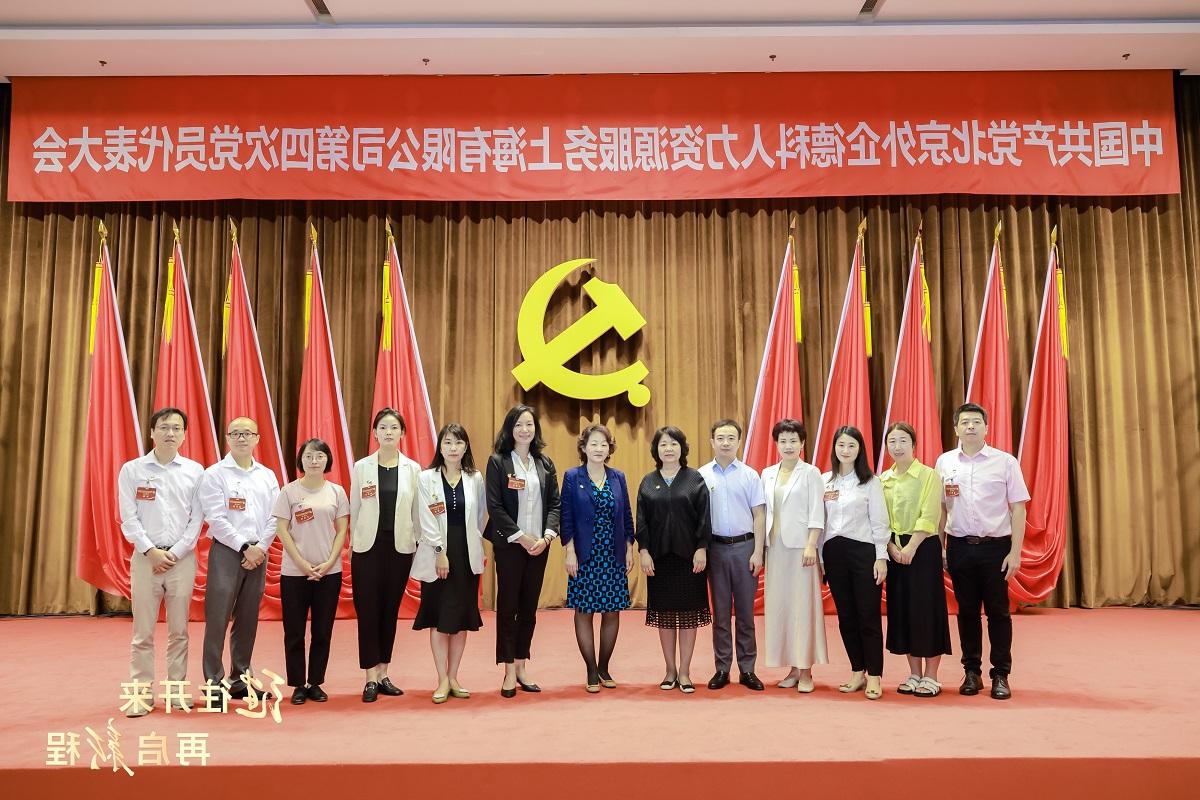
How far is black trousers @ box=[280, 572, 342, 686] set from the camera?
3.71 metres

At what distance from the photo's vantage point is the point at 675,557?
13.0 ft

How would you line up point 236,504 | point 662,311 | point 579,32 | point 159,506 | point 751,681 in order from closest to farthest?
1. point 159,506
2. point 236,504
3. point 751,681
4. point 579,32
5. point 662,311

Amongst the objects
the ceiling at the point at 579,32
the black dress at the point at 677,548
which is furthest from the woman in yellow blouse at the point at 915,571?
the ceiling at the point at 579,32

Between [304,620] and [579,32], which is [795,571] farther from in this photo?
[579,32]

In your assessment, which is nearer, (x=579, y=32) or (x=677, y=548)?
(x=677, y=548)

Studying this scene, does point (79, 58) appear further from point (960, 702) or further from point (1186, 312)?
point (1186, 312)

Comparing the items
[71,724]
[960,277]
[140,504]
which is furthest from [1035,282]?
[71,724]

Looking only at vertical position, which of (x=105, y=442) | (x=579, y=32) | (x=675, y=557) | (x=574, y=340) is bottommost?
(x=675, y=557)

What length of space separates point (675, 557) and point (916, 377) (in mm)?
3071

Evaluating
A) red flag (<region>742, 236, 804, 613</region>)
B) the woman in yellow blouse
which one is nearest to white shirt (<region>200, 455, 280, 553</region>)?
the woman in yellow blouse

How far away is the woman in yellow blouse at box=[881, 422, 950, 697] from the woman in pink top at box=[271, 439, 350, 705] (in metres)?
2.27

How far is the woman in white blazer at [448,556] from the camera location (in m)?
3.75

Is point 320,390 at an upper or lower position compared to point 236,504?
upper

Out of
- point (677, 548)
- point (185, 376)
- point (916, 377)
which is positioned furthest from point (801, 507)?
point (185, 376)
